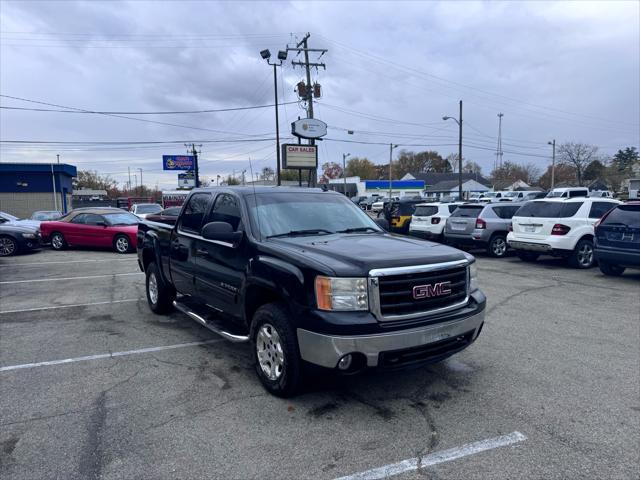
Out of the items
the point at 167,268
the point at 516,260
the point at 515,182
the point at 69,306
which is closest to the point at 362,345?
the point at 167,268

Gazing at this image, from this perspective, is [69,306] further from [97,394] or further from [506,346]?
[506,346]

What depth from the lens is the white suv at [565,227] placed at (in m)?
11.0

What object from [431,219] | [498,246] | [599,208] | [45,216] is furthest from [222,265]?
[45,216]

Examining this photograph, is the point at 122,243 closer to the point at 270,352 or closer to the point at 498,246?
the point at 498,246

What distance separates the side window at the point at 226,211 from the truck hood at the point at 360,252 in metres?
0.69

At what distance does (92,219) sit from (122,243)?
1514mm

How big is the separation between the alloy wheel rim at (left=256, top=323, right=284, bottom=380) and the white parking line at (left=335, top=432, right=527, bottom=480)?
1209 millimetres

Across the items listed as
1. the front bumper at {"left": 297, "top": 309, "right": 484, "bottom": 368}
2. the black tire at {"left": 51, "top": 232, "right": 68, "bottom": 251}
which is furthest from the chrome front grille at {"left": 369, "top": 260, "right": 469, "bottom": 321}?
the black tire at {"left": 51, "top": 232, "right": 68, "bottom": 251}

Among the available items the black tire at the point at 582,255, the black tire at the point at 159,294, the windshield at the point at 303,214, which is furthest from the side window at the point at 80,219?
the black tire at the point at 582,255

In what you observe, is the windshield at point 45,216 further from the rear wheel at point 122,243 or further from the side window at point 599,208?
the side window at point 599,208

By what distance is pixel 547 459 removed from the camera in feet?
9.90

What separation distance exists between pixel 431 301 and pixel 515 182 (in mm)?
106896

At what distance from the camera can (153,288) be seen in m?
7.03

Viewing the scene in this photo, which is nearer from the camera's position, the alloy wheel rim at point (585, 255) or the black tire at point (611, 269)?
the black tire at point (611, 269)
